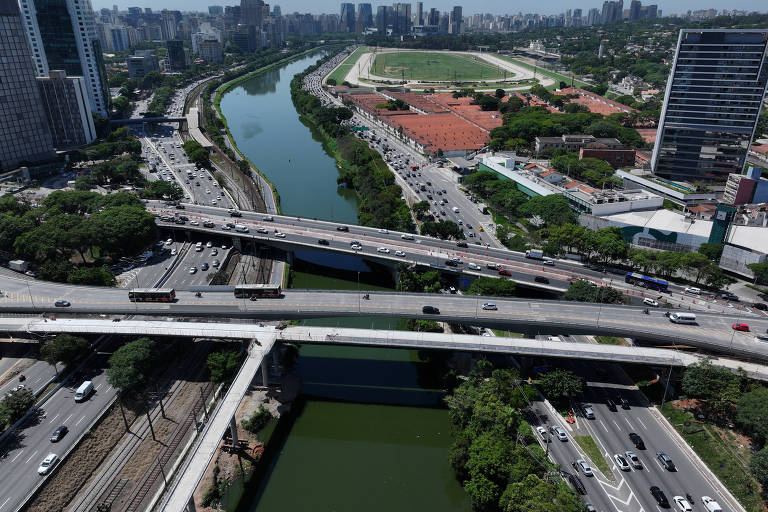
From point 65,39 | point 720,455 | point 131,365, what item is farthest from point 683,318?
point 65,39

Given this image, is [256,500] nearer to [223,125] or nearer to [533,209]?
[533,209]

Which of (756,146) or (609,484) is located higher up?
(756,146)

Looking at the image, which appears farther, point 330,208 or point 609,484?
point 330,208

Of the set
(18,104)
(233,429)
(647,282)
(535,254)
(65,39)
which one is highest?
(65,39)

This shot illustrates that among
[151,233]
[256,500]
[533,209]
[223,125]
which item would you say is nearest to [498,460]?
[256,500]

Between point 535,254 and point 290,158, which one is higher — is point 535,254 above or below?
above

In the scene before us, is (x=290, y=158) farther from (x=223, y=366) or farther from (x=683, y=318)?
(x=683, y=318)

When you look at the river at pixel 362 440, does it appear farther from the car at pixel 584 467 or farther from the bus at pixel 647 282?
the bus at pixel 647 282
